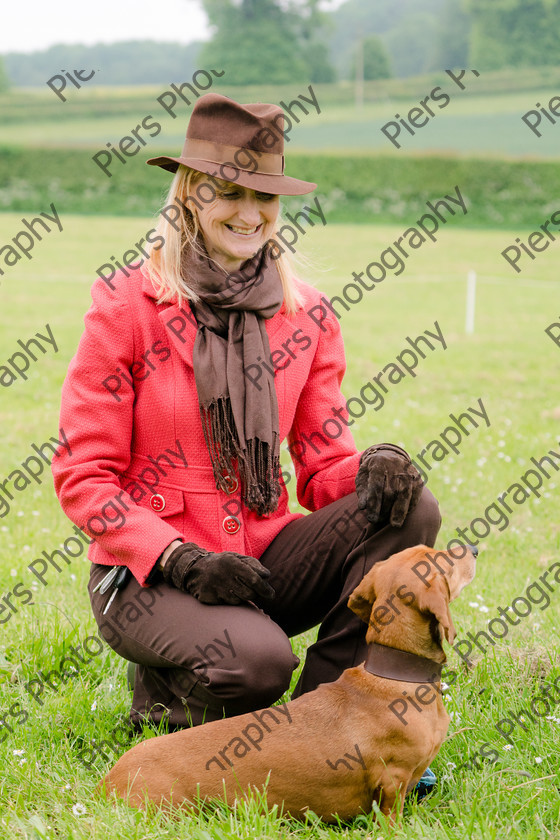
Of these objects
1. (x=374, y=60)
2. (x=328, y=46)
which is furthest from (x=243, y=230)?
(x=328, y=46)

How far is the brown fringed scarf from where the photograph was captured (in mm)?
3260

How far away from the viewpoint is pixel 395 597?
9.16 feet

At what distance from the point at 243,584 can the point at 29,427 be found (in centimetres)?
499

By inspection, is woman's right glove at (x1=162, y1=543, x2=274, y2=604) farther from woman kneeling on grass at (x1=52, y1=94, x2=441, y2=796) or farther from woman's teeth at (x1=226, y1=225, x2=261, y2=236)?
woman's teeth at (x1=226, y1=225, x2=261, y2=236)

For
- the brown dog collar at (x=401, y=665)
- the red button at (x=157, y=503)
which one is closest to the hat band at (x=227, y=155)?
the red button at (x=157, y=503)

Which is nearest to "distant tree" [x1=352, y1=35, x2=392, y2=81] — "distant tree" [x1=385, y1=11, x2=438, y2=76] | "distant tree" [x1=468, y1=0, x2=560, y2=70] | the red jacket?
"distant tree" [x1=468, y1=0, x2=560, y2=70]

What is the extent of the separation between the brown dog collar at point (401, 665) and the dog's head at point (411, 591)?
59 mm

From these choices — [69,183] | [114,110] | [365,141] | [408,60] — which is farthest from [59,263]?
[408,60]

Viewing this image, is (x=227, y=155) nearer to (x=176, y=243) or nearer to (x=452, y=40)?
(x=176, y=243)

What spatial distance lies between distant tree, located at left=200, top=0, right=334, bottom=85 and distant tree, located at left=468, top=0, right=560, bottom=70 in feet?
38.4

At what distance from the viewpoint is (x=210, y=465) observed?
3354mm

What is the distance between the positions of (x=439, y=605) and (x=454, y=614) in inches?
60.3

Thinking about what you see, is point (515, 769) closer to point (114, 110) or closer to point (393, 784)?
point (393, 784)

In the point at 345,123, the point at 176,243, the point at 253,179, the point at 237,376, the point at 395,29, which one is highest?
the point at 395,29
